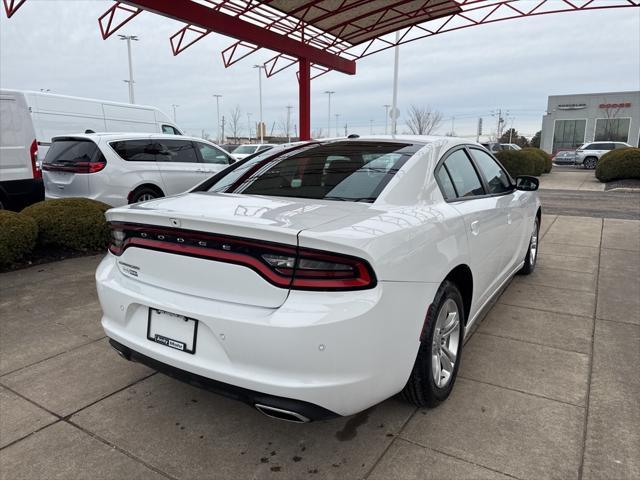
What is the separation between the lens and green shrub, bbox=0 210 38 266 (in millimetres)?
5324

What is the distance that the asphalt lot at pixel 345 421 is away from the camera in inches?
87.7

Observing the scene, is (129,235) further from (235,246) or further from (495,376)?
(495,376)

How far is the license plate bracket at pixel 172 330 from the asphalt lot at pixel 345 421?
1.88 ft

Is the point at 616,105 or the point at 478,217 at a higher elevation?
the point at 616,105

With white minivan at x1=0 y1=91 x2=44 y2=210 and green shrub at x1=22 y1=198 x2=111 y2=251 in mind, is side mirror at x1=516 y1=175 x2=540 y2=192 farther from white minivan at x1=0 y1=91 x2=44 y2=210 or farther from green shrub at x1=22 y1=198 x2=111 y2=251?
white minivan at x1=0 y1=91 x2=44 y2=210

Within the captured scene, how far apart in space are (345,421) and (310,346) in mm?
924

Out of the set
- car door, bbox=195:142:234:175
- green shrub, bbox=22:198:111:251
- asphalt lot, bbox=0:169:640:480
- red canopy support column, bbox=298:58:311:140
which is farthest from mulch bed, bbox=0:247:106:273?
red canopy support column, bbox=298:58:311:140

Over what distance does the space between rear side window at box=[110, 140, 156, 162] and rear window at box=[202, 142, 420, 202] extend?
16.2 feet

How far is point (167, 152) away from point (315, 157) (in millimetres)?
5868

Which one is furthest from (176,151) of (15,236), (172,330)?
(172,330)

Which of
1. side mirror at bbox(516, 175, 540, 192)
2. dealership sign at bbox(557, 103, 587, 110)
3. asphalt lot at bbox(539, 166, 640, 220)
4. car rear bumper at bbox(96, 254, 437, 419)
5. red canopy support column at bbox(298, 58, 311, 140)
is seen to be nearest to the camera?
car rear bumper at bbox(96, 254, 437, 419)

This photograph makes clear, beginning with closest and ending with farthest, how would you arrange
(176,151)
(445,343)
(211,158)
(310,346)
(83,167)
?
1. (310,346)
2. (445,343)
3. (83,167)
4. (176,151)
5. (211,158)

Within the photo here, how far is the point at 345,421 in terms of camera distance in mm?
2602

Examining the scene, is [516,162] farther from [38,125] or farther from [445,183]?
[445,183]
